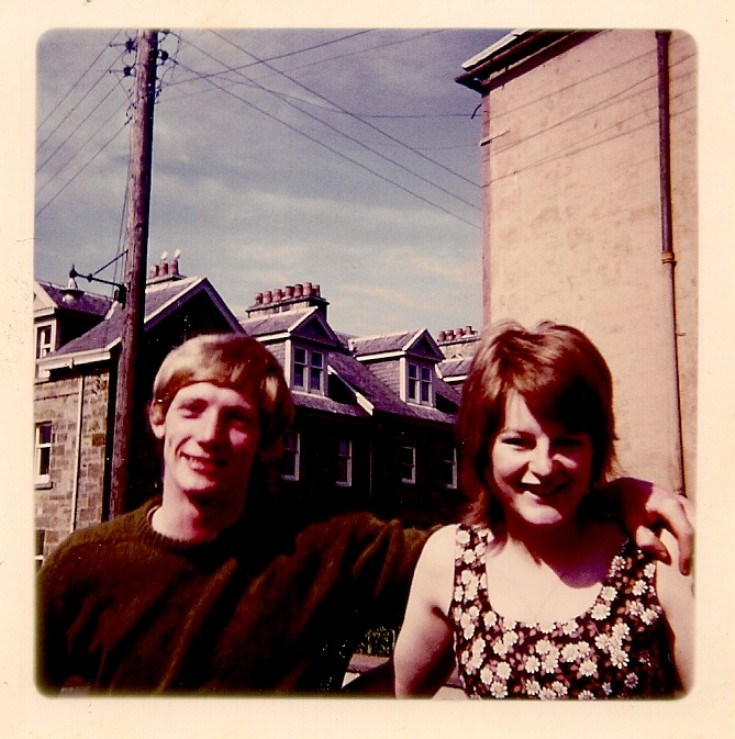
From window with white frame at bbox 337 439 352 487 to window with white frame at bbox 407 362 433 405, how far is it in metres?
0.20

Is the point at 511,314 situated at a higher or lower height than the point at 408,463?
higher

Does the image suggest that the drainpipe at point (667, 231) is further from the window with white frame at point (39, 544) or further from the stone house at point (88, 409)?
the window with white frame at point (39, 544)

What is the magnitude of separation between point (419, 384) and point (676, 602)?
2.30 feet

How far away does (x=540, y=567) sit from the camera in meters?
1.69

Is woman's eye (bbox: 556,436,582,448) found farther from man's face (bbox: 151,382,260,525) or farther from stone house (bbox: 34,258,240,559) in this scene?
stone house (bbox: 34,258,240,559)

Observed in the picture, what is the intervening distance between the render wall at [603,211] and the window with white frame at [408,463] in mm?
366

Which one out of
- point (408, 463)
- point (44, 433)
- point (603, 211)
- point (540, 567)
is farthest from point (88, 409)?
point (603, 211)

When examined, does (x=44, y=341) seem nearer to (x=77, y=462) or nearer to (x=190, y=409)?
(x=77, y=462)

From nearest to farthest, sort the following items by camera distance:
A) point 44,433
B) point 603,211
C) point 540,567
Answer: point 540,567
point 44,433
point 603,211

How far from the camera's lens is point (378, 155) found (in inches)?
82.2

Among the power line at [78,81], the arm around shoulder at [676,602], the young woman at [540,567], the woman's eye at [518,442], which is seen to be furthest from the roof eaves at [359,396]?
the power line at [78,81]

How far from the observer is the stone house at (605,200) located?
6.33 feet

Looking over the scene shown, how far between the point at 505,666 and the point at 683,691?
1.63 feet

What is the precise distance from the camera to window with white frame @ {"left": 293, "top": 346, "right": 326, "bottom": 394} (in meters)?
1.89
